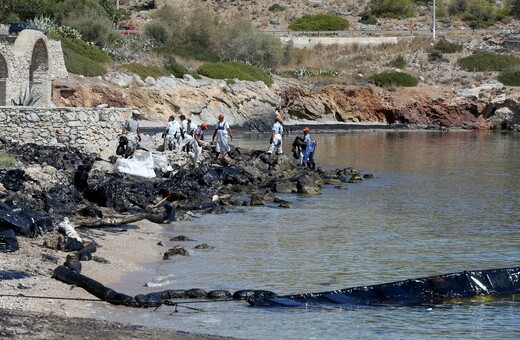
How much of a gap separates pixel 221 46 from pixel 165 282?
5872 centimetres

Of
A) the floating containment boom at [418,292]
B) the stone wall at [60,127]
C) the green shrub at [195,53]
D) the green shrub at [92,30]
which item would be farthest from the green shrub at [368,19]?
the floating containment boom at [418,292]

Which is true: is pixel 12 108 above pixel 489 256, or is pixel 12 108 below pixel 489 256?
above

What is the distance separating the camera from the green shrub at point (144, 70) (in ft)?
170

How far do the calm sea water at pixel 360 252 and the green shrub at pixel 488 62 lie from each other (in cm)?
4111

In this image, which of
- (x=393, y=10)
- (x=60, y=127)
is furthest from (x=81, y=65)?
(x=393, y=10)

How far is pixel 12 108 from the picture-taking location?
26.3 meters

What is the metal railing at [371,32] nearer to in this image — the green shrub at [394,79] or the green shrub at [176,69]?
the green shrub at [394,79]

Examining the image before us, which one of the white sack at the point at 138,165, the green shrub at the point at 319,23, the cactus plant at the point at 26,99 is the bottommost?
the white sack at the point at 138,165

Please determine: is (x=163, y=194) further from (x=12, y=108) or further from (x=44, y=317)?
(x=44, y=317)

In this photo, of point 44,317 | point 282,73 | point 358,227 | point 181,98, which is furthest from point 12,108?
point 282,73

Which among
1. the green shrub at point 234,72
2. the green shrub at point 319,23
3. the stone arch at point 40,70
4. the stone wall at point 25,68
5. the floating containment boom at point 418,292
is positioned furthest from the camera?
the green shrub at point 319,23

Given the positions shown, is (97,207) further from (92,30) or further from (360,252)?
(92,30)

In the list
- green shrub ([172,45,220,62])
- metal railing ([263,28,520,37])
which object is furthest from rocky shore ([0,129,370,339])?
metal railing ([263,28,520,37])

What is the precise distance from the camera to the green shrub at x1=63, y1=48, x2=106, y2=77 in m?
46.7
